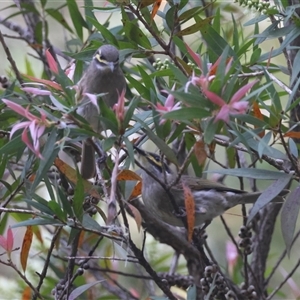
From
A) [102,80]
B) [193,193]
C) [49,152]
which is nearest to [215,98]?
[49,152]

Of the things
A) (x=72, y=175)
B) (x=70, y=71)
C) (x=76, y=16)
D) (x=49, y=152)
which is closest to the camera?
(x=49, y=152)

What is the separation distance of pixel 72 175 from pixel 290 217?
1.58ft

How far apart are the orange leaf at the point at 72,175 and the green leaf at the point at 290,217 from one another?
0.39m

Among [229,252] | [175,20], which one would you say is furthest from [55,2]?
[175,20]

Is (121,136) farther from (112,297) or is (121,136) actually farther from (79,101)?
(112,297)

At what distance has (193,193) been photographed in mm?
2168

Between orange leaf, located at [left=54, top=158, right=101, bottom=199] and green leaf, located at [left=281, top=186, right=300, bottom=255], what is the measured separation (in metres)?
0.39

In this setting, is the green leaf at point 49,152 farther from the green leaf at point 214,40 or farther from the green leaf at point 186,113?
the green leaf at point 214,40

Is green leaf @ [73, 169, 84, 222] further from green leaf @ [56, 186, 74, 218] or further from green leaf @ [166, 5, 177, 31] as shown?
green leaf @ [166, 5, 177, 31]

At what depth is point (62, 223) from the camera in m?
1.29

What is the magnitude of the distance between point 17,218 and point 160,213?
0.47 metres

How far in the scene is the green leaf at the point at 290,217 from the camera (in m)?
1.22

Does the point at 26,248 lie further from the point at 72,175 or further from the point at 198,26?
the point at 198,26

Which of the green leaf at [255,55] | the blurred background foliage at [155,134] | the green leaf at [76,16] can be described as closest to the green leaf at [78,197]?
the blurred background foliage at [155,134]
